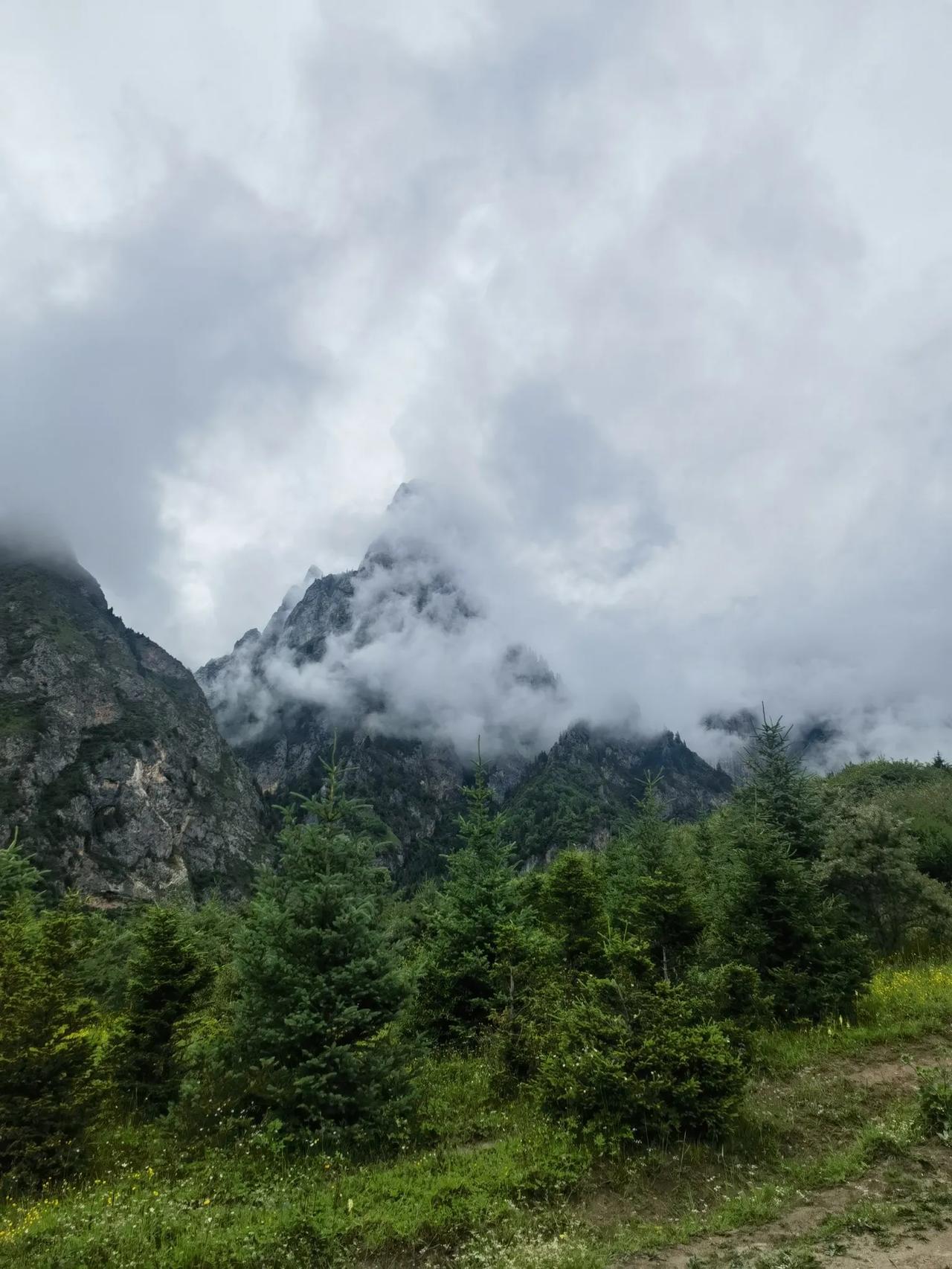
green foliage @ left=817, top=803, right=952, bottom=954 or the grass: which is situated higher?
green foliage @ left=817, top=803, right=952, bottom=954

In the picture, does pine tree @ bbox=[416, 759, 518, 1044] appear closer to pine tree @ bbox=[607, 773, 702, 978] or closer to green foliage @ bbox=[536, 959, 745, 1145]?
pine tree @ bbox=[607, 773, 702, 978]

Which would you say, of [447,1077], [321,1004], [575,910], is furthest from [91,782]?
[321,1004]

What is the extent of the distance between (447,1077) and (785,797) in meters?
16.2

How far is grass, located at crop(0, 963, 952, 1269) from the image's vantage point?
7.74m

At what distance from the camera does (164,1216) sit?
27.6ft

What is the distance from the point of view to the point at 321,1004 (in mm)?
11797

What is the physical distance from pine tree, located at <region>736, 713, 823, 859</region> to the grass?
11468 millimetres

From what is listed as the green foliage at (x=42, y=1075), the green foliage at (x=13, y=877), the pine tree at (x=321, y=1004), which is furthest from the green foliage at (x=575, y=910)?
the green foliage at (x=13, y=877)

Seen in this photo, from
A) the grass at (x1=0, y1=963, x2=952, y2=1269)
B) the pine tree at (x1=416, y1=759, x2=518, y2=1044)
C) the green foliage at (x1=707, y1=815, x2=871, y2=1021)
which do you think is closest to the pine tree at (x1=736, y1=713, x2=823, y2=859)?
the green foliage at (x1=707, y1=815, x2=871, y2=1021)

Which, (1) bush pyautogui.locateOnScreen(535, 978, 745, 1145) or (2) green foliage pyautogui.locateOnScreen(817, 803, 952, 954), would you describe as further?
(2) green foliage pyautogui.locateOnScreen(817, 803, 952, 954)

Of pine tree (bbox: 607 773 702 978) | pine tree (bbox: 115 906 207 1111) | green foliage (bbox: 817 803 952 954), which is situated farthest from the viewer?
green foliage (bbox: 817 803 952 954)

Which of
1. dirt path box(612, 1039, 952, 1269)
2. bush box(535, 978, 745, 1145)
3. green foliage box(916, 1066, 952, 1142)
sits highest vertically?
→ bush box(535, 978, 745, 1145)

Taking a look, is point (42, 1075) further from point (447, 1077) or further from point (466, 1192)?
point (447, 1077)

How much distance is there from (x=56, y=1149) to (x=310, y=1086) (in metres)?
4.22
